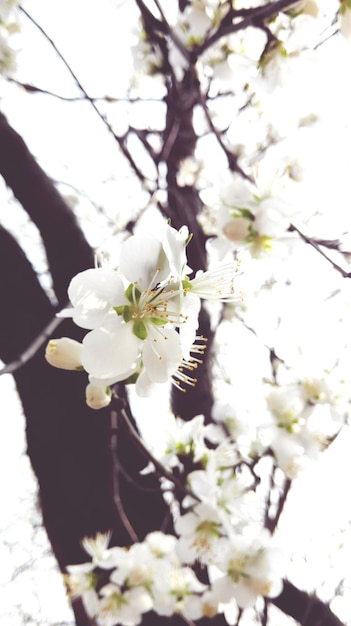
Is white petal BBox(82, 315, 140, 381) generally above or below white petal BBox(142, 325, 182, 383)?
above

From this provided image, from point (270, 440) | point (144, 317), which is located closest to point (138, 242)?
point (144, 317)

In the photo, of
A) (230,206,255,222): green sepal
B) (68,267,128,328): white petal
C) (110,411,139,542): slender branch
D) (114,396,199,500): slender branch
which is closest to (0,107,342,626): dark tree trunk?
(110,411,139,542): slender branch

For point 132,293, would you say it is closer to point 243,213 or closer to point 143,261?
point 143,261

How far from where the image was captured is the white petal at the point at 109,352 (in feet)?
1.58

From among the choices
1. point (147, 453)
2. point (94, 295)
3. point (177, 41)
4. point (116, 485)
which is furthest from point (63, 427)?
point (177, 41)

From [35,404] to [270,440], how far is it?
0.61m

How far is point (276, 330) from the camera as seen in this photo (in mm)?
1864

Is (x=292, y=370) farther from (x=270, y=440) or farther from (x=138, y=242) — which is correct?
(x=138, y=242)

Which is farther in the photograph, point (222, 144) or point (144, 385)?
point (222, 144)

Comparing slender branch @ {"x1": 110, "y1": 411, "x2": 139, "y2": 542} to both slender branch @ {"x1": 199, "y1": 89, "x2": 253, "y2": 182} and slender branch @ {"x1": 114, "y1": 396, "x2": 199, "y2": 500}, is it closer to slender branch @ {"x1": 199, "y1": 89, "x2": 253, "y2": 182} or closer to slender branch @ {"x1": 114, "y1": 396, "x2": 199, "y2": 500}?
slender branch @ {"x1": 114, "y1": 396, "x2": 199, "y2": 500}

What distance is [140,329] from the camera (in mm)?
518

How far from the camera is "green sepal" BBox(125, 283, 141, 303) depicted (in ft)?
1.73

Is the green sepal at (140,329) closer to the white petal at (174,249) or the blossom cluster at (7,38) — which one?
the white petal at (174,249)

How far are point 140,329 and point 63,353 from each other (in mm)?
106
